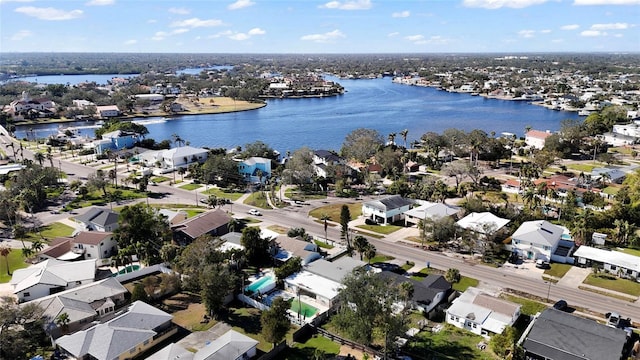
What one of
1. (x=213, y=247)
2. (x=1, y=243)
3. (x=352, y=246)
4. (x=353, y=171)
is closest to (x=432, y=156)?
(x=353, y=171)

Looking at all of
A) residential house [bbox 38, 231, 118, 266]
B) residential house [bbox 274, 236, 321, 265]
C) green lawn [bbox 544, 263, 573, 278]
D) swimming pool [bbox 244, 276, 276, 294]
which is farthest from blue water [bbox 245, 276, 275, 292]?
green lawn [bbox 544, 263, 573, 278]

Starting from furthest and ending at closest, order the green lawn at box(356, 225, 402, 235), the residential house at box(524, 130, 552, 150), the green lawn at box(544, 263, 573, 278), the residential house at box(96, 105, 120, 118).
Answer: the residential house at box(96, 105, 120, 118) → the residential house at box(524, 130, 552, 150) → the green lawn at box(356, 225, 402, 235) → the green lawn at box(544, 263, 573, 278)

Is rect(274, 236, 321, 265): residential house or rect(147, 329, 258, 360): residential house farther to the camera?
rect(274, 236, 321, 265): residential house

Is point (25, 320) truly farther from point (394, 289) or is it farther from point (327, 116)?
point (327, 116)

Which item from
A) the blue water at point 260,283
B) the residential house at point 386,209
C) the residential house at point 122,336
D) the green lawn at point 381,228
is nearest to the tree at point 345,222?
the green lawn at point 381,228

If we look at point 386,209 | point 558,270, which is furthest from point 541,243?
point 386,209

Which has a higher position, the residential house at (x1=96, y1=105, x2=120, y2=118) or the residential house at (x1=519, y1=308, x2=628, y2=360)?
the residential house at (x1=96, y1=105, x2=120, y2=118)

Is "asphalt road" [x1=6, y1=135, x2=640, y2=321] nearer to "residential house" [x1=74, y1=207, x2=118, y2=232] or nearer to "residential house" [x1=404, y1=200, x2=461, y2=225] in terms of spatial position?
"residential house" [x1=404, y1=200, x2=461, y2=225]
